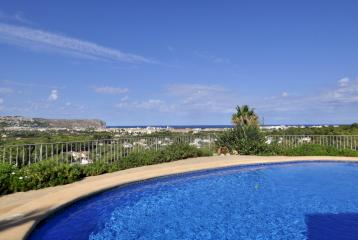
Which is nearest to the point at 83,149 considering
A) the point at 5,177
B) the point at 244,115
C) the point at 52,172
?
the point at 52,172

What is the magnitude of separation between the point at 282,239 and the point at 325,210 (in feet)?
7.78

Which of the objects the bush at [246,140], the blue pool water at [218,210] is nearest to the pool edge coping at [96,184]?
the blue pool water at [218,210]

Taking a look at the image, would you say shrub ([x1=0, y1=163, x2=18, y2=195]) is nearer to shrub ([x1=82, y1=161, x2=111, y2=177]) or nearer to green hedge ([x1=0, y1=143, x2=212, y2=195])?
green hedge ([x1=0, y1=143, x2=212, y2=195])

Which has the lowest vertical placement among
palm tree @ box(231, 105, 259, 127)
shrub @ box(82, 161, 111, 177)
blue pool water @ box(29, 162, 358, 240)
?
blue pool water @ box(29, 162, 358, 240)

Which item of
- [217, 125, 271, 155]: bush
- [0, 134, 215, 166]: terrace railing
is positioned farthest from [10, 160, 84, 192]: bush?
[217, 125, 271, 155]: bush

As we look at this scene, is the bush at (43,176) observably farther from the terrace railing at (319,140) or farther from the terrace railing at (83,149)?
the terrace railing at (319,140)

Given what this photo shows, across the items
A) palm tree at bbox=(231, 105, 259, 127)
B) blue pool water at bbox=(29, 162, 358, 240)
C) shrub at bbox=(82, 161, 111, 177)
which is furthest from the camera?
palm tree at bbox=(231, 105, 259, 127)

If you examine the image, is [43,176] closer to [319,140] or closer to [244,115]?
[319,140]

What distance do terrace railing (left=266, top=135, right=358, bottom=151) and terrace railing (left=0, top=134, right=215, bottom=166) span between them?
4018mm

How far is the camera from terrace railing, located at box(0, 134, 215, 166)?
30.9 feet

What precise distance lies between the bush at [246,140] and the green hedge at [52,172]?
4.53m

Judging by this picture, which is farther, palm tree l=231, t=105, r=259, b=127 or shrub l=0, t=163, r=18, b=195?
palm tree l=231, t=105, r=259, b=127

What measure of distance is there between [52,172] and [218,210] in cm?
399

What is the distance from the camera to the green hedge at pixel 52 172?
7871 millimetres
